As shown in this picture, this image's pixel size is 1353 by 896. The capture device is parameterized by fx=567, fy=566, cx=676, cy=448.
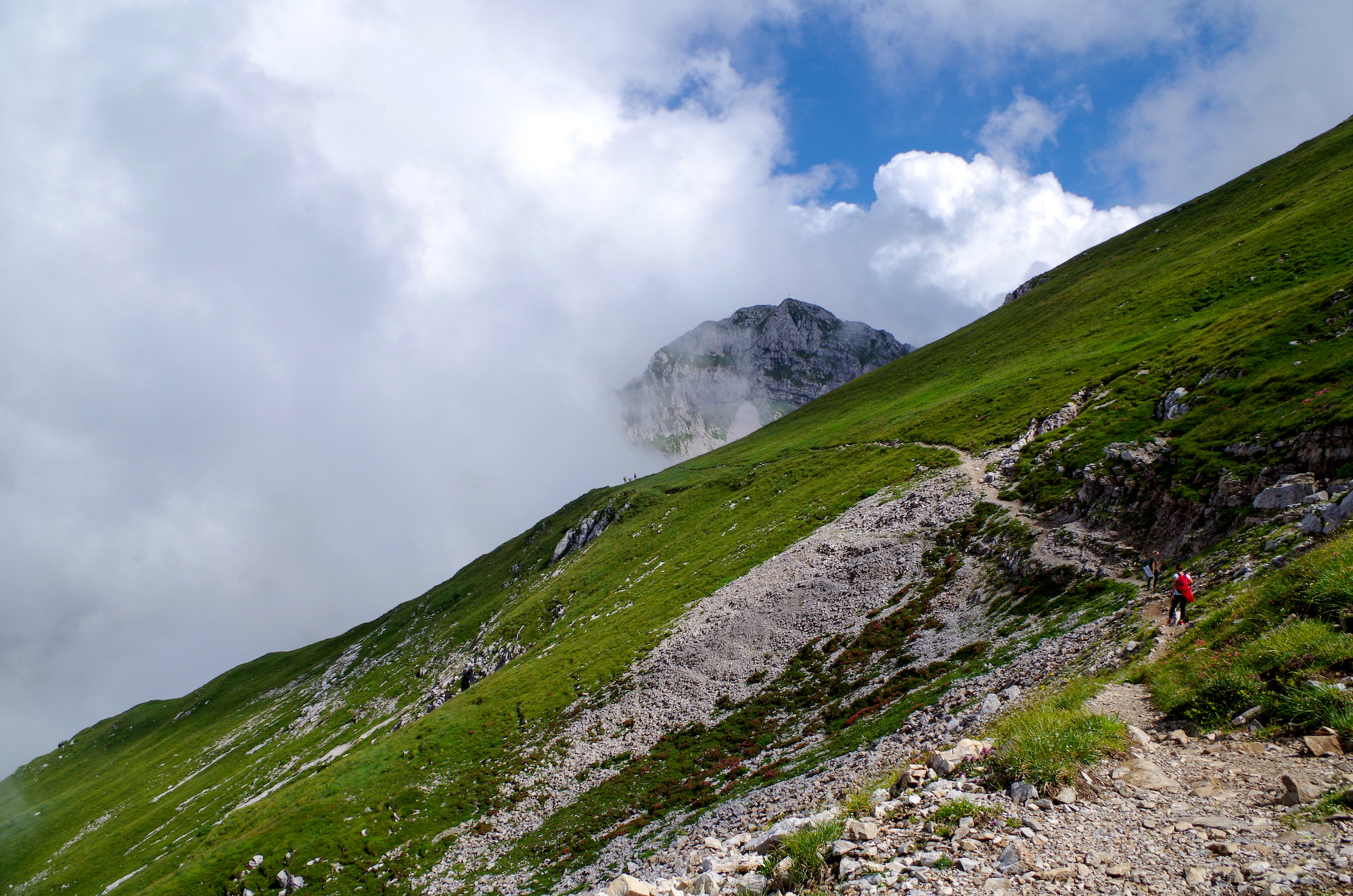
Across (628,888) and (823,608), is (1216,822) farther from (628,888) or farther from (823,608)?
(823,608)

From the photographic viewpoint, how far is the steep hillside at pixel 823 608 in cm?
2897

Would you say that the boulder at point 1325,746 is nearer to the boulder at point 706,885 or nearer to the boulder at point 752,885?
the boulder at point 752,885

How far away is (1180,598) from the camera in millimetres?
20422

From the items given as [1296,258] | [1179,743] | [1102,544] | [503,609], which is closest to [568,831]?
[1179,743]

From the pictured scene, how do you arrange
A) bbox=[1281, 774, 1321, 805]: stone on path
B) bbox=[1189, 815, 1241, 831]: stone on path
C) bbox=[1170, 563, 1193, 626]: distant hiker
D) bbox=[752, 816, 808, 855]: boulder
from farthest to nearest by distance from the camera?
bbox=[1170, 563, 1193, 626]: distant hiker → bbox=[752, 816, 808, 855]: boulder → bbox=[1189, 815, 1241, 831]: stone on path → bbox=[1281, 774, 1321, 805]: stone on path

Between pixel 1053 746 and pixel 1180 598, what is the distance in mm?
12837

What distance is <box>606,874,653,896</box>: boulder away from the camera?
11656mm

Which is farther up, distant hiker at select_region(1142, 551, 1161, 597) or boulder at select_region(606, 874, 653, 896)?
boulder at select_region(606, 874, 653, 896)

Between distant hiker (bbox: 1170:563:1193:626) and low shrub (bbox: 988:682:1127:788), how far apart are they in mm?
9558

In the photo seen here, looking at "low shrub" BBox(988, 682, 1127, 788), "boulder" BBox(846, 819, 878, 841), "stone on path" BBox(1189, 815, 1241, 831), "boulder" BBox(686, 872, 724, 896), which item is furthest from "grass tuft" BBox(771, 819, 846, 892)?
"stone on path" BBox(1189, 815, 1241, 831)

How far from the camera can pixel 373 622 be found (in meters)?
162

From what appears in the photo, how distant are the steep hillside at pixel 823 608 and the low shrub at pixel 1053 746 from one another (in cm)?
806

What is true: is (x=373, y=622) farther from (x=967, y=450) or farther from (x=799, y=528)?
(x=967, y=450)

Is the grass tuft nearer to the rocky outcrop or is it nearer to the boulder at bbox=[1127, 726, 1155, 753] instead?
the rocky outcrop
